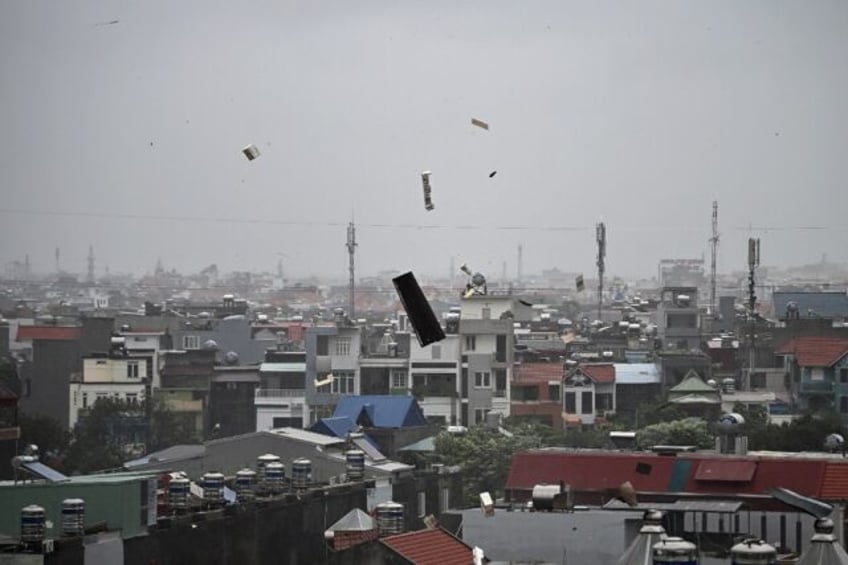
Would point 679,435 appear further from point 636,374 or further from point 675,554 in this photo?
point 675,554

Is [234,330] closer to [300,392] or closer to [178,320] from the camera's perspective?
[178,320]

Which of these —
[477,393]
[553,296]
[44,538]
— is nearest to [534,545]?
[44,538]

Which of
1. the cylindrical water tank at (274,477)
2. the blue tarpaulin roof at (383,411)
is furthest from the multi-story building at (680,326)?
the cylindrical water tank at (274,477)

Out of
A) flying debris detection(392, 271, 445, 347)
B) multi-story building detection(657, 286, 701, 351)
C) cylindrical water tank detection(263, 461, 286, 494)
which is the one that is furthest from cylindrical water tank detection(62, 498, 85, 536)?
multi-story building detection(657, 286, 701, 351)

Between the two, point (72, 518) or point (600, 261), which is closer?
point (72, 518)

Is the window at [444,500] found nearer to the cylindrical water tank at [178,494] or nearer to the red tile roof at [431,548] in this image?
the cylindrical water tank at [178,494]

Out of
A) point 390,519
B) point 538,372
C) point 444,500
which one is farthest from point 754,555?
point 538,372
